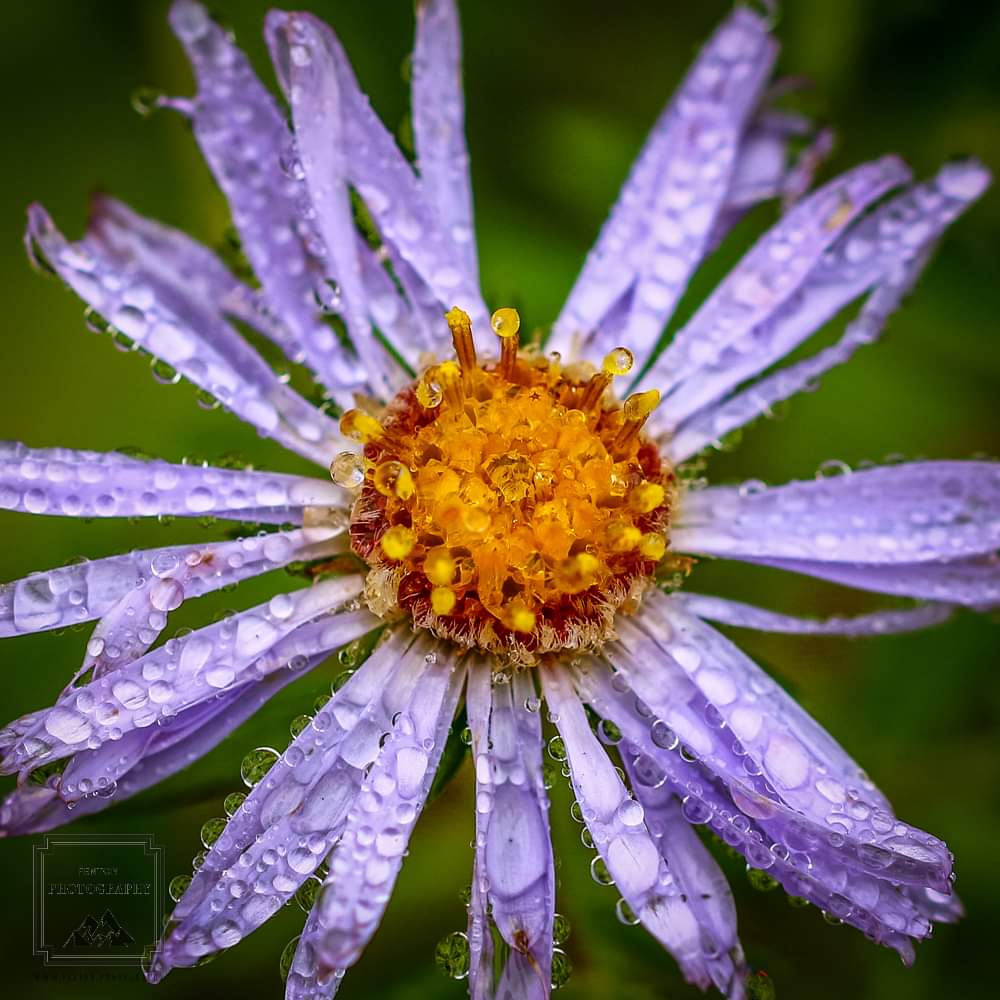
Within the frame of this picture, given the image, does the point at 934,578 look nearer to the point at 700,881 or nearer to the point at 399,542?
the point at 700,881

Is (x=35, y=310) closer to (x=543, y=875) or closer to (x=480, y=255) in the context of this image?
(x=480, y=255)

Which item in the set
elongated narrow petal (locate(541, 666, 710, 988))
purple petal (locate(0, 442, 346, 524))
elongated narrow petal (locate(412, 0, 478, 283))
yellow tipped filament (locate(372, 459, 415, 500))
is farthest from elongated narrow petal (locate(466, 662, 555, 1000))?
elongated narrow petal (locate(412, 0, 478, 283))

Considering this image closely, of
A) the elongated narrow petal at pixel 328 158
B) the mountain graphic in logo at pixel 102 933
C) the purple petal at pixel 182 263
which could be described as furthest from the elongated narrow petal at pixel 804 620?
the mountain graphic in logo at pixel 102 933

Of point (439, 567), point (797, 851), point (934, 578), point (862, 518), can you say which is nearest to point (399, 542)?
point (439, 567)

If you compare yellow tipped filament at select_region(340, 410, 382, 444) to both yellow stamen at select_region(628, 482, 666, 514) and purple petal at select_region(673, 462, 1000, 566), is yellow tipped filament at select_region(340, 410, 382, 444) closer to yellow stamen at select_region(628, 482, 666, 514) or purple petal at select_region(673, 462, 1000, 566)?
yellow stamen at select_region(628, 482, 666, 514)

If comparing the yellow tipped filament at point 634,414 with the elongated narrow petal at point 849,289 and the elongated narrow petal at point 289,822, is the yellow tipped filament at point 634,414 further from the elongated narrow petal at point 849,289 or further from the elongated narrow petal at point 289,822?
the elongated narrow petal at point 289,822

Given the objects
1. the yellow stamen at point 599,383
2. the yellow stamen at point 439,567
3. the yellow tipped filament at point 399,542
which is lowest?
the yellow stamen at point 439,567

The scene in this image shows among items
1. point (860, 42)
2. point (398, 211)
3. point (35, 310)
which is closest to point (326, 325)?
point (398, 211)
